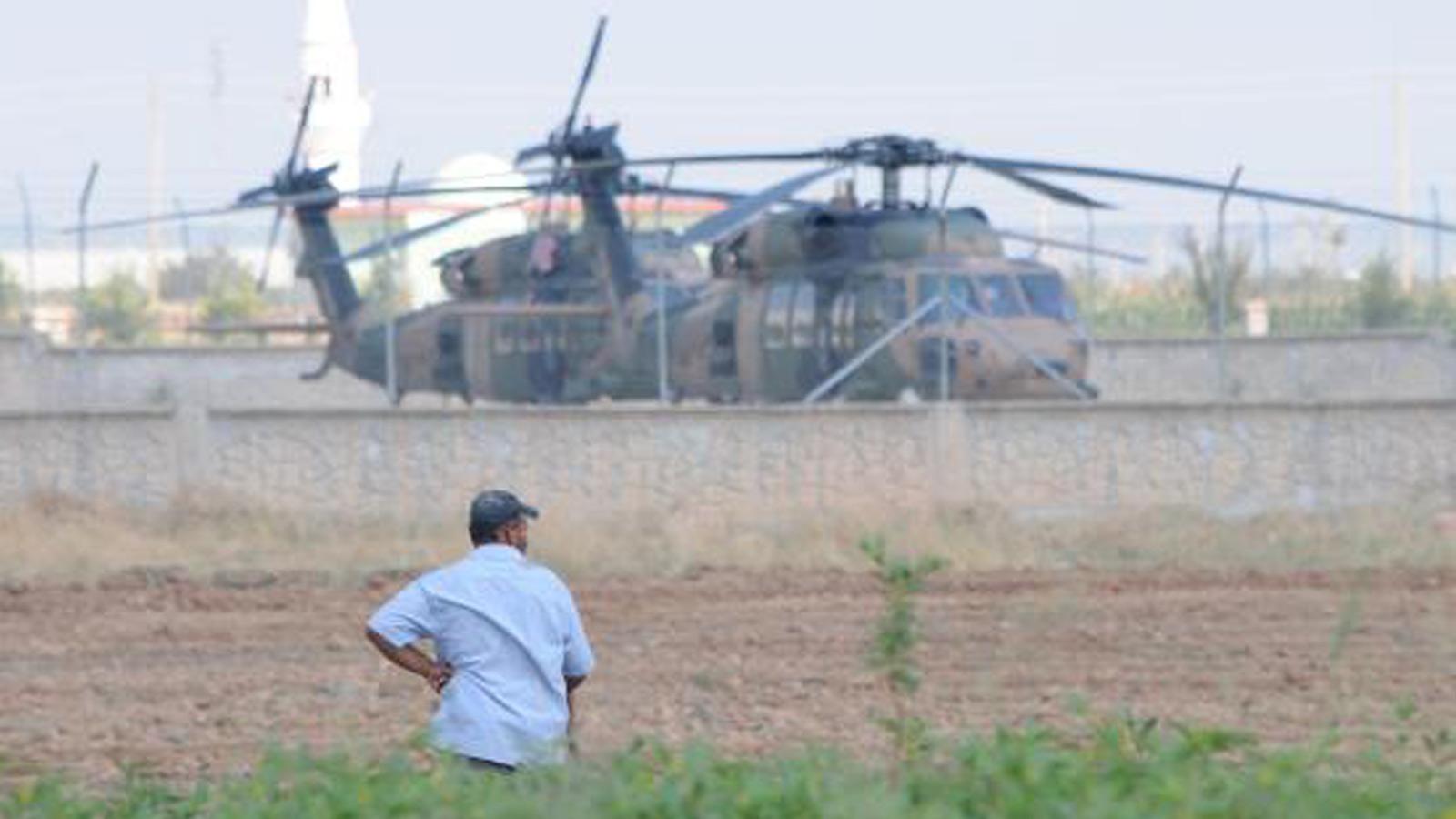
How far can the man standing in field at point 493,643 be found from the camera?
921 cm

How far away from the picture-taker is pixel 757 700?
14945 mm

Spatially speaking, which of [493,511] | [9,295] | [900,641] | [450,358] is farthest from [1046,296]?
[9,295]

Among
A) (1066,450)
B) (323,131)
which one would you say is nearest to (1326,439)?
(1066,450)

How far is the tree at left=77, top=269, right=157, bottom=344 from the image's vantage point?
5491 centimetres

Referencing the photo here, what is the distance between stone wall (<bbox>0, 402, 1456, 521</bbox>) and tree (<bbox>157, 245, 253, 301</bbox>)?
3403 centimetres

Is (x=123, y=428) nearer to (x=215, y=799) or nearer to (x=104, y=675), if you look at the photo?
(x=104, y=675)

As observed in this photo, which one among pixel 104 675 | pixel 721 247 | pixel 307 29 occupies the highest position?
pixel 307 29

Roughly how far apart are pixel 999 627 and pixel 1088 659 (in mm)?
1532

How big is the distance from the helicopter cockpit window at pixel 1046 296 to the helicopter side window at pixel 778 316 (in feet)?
7.49

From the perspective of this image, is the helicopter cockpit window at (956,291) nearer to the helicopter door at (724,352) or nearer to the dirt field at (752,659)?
the helicopter door at (724,352)

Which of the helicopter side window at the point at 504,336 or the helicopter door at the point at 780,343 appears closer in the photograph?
the helicopter door at the point at 780,343

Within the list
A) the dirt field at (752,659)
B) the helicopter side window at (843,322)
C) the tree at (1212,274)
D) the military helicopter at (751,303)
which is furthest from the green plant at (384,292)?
the tree at (1212,274)

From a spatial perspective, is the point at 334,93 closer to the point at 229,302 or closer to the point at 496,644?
the point at 229,302

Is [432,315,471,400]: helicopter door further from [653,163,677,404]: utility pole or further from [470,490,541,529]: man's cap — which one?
[470,490,541,529]: man's cap
